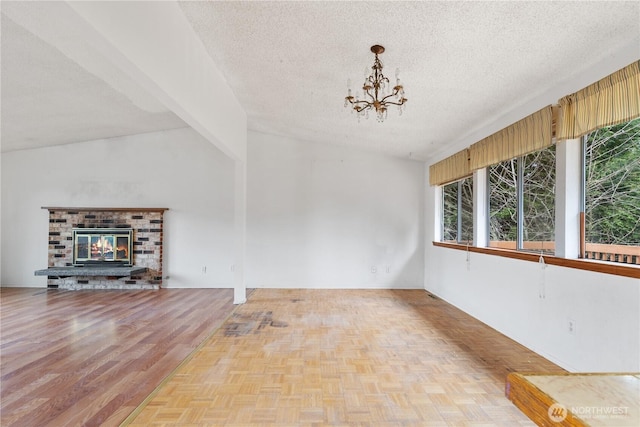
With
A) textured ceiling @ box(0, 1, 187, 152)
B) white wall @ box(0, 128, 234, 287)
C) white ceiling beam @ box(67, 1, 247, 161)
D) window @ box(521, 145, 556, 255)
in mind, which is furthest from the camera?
white wall @ box(0, 128, 234, 287)

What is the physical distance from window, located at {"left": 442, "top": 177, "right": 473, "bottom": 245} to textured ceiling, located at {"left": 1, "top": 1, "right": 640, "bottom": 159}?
767mm

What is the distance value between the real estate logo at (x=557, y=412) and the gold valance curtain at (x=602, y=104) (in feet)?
7.59

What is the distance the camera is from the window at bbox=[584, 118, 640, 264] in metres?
2.40

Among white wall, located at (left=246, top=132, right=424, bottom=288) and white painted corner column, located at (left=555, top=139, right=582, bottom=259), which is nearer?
white painted corner column, located at (left=555, top=139, right=582, bottom=259)

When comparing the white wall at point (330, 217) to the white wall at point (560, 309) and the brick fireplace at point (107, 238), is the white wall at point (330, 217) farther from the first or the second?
the white wall at point (560, 309)

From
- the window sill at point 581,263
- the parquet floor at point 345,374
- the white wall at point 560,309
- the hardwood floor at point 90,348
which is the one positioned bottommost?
the hardwood floor at point 90,348

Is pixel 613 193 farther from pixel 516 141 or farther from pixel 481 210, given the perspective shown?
pixel 481 210

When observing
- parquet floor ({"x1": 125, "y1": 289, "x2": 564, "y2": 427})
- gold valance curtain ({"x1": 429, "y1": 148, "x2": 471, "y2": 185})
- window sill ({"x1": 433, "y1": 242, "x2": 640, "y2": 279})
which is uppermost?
gold valance curtain ({"x1": 429, "y1": 148, "x2": 471, "y2": 185})

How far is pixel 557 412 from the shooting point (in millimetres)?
660

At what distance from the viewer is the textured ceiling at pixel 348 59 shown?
7.22 ft

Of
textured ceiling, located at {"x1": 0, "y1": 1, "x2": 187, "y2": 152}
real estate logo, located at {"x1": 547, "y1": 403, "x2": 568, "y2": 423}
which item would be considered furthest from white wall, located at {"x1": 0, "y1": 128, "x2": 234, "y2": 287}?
real estate logo, located at {"x1": 547, "y1": 403, "x2": 568, "y2": 423}

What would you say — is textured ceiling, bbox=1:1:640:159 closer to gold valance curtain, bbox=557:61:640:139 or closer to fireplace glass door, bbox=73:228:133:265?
gold valance curtain, bbox=557:61:640:139

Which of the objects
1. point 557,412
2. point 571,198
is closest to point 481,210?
point 571,198

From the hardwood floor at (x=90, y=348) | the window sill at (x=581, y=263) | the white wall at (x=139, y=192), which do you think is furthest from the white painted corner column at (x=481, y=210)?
the white wall at (x=139, y=192)
